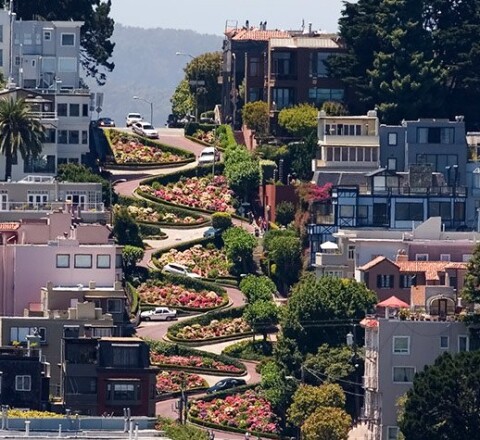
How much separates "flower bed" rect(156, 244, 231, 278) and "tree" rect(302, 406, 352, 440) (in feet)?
112

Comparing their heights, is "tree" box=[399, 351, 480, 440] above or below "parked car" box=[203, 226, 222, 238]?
below

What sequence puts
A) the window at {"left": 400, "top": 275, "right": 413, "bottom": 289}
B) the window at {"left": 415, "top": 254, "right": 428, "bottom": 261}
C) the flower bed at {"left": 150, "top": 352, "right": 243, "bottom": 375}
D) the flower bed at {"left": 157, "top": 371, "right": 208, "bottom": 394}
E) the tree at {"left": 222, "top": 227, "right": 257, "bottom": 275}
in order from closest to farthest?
the flower bed at {"left": 157, "top": 371, "right": 208, "bottom": 394}, the flower bed at {"left": 150, "top": 352, "right": 243, "bottom": 375}, the window at {"left": 400, "top": 275, "right": 413, "bottom": 289}, the window at {"left": 415, "top": 254, "right": 428, "bottom": 261}, the tree at {"left": 222, "top": 227, "right": 257, "bottom": 275}

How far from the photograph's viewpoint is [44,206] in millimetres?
192500

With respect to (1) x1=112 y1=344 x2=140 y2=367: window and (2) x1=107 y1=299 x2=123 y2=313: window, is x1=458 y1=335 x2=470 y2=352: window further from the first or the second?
(2) x1=107 y1=299 x2=123 y2=313: window

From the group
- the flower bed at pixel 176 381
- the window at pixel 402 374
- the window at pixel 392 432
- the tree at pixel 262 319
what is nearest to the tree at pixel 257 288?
the tree at pixel 262 319

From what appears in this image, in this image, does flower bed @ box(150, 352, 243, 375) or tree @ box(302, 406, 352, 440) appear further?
flower bed @ box(150, 352, 243, 375)

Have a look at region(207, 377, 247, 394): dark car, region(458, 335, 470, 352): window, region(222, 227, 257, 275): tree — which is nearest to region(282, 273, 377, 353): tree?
region(207, 377, 247, 394): dark car

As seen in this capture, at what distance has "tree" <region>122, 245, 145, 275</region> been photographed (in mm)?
187875

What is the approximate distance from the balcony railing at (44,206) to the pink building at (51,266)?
10286 millimetres

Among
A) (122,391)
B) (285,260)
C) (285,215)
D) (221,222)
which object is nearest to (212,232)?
(221,222)

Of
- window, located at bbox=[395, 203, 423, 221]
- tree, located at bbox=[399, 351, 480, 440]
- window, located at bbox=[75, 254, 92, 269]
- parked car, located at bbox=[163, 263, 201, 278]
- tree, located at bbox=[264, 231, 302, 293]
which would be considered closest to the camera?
tree, located at bbox=[399, 351, 480, 440]

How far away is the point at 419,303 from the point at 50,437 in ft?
180

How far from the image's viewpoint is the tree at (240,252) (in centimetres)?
19088

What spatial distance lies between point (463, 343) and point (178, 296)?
29349 millimetres
